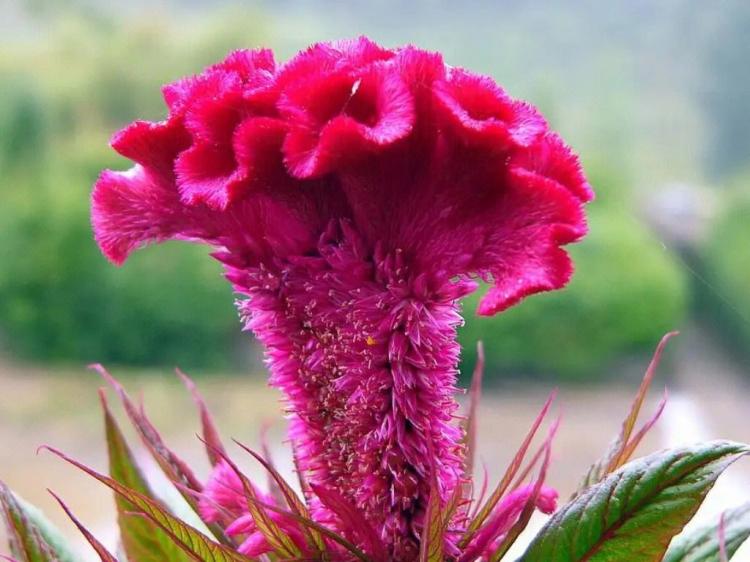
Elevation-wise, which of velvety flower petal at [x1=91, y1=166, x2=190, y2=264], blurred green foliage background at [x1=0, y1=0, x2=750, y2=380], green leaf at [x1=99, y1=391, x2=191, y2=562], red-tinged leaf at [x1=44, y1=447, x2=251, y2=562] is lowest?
green leaf at [x1=99, y1=391, x2=191, y2=562]

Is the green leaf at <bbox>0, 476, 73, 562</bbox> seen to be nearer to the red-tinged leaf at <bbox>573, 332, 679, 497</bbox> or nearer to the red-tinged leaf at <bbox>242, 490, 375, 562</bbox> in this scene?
the red-tinged leaf at <bbox>242, 490, 375, 562</bbox>

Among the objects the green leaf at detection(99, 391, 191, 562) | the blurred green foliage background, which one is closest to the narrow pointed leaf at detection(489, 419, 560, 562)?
the green leaf at detection(99, 391, 191, 562)

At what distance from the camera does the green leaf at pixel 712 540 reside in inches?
21.5

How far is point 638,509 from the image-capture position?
484 mm

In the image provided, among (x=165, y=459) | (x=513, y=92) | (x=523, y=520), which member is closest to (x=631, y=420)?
(x=523, y=520)

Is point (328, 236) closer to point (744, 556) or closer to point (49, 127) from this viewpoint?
point (744, 556)

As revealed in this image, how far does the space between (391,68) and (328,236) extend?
0.11 metres

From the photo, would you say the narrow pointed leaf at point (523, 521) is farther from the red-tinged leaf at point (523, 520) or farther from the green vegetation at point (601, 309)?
the green vegetation at point (601, 309)

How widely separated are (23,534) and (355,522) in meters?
0.22

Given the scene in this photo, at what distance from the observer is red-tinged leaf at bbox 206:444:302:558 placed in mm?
520

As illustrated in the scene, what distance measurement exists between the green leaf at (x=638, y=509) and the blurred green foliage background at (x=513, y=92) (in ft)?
4.46

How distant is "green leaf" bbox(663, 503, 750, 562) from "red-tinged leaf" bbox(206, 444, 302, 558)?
0.88 ft

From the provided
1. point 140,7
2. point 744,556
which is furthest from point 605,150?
point 140,7

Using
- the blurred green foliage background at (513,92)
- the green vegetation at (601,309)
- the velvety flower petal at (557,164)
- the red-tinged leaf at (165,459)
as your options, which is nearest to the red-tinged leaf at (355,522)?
the red-tinged leaf at (165,459)
